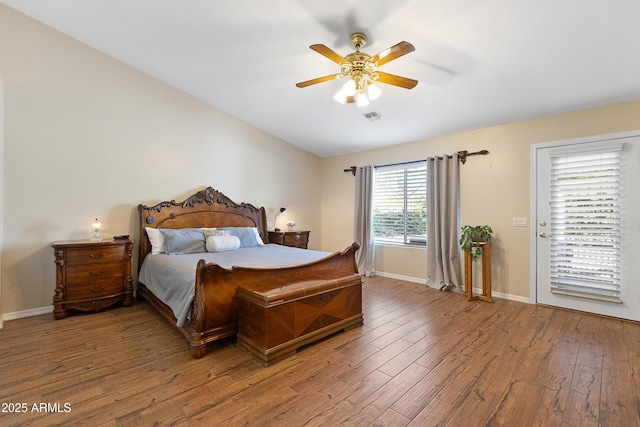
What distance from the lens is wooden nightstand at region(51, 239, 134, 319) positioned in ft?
10.1

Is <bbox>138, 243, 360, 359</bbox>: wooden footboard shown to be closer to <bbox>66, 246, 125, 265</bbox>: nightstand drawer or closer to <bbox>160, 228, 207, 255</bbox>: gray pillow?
<bbox>160, 228, 207, 255</bbox>: gray pillow

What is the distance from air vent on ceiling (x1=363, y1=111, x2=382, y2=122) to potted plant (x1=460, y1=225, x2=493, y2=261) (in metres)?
2.02

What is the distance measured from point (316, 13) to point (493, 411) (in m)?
3.17

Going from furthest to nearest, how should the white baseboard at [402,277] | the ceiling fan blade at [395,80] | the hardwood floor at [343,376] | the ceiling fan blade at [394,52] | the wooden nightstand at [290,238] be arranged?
1. the wooden nightstand at [290,238]
2. the white baseboard at [402,277]
3. the ceiling fan blade at [395,80]
4. the ceiling fan blade at [394,52]
5. the hardwood floor at [343,376]

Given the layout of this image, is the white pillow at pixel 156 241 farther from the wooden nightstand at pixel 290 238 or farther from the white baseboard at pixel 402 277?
the white baseboard at pixel 402 277

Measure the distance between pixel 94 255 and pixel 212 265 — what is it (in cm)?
195

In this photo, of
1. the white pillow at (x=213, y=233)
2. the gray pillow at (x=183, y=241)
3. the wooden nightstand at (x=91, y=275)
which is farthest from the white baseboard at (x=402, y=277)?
the wooden nightstand at (x=91, y=275)

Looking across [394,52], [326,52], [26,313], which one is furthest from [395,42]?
[26,313]

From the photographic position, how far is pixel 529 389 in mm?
1894

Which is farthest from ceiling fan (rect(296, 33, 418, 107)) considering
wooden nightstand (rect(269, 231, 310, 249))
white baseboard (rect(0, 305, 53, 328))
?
white baseboard (rect(0, 305, 53, 328))

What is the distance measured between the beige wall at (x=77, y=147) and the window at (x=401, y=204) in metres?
2.82

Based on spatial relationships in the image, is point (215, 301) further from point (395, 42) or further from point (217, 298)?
point (395, 42)

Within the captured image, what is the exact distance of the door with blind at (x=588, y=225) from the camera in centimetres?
312

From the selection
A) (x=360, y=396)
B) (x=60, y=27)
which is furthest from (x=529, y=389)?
(x=60, y=27)
